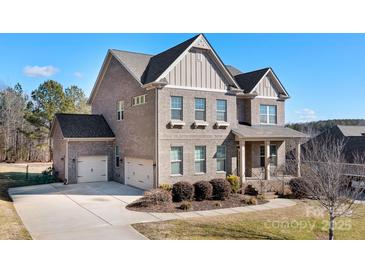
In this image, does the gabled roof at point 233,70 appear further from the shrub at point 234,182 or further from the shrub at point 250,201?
the shrub at point 250,201

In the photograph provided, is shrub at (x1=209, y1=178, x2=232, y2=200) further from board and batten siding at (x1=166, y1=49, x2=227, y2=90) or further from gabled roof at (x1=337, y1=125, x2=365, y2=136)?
gabled roof at (x1=337, y1=125, x2=365, y2=136)

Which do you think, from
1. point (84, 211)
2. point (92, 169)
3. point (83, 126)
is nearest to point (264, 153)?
point (92, 169)

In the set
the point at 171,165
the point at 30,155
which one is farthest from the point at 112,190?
the point at 30,155

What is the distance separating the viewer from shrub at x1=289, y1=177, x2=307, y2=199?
60.6ft

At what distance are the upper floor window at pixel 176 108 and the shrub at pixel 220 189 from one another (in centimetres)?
439

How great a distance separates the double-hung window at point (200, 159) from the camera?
18.9m

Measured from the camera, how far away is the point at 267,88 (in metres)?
22.8

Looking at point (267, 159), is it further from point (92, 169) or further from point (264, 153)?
point (92, 169)

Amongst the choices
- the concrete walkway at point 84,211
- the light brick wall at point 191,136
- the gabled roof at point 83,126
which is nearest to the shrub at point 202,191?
the light brick wall at point 191,136

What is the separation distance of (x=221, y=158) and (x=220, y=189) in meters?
3.24

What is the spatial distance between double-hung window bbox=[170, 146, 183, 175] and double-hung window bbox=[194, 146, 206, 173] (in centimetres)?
108
